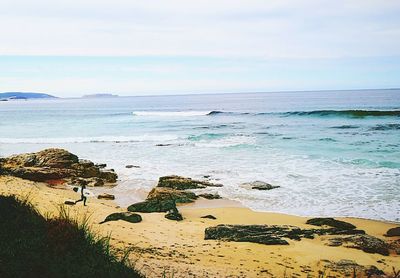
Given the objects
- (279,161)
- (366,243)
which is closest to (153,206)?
(366,243)

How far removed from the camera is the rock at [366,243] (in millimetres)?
8078

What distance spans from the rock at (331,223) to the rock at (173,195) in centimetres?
436

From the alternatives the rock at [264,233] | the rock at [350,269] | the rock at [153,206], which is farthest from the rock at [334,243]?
the rock at [153,206]

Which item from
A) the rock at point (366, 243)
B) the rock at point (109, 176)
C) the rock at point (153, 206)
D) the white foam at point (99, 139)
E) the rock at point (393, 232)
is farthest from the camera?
the white foam at point (99, 139)

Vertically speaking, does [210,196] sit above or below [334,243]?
below

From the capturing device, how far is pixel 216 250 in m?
7.72

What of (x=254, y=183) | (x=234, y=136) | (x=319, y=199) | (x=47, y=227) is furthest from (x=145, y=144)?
(x=47, y=227)

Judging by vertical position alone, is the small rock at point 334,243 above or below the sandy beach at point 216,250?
below

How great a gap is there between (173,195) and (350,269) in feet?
23.7

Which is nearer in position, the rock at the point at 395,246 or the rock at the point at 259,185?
the rock at the point at 395,246

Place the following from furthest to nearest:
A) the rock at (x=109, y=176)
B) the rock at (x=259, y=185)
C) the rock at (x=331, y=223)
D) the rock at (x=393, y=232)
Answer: the rock at (x=109, y=176), the rock at (x=259, y=185), the rock at (x=331, y=223), the rock at (x=393, y=232)

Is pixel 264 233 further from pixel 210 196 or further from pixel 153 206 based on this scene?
pixel 210 196

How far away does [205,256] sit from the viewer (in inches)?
286

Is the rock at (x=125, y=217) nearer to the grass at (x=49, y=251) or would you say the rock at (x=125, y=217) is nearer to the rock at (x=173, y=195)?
the rock at (x=173, y=195)
